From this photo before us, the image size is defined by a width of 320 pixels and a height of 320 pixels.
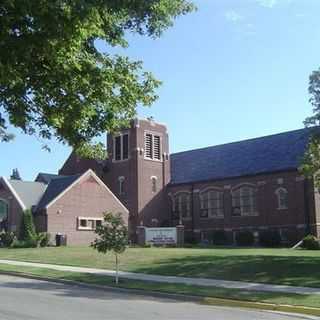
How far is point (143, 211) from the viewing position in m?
62.4

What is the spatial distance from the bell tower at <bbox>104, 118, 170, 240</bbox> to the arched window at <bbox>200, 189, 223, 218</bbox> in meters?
4.51

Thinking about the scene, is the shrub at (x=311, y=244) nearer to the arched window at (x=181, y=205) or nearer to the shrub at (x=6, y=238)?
the arched window at (x=181, y=205)

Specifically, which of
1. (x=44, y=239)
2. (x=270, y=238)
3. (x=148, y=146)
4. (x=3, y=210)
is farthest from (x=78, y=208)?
(x=270, y=238)

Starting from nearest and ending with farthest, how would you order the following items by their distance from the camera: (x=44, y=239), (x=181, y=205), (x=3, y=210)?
(x=44, y=239) → (x=3, y=210) → (x=181, y=205)

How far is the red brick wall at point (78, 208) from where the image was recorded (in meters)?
51.9

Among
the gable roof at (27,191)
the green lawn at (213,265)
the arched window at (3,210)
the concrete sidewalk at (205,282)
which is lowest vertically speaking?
the concrete sidewalk at (205,282)

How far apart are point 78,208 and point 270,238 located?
16.3 meters

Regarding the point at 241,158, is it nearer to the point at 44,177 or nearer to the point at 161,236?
the point at 161,236

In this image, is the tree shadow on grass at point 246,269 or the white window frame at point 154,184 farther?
the white window frame at point 154,184

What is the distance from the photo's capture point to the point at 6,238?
4988cm

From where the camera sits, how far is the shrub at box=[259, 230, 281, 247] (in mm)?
53688

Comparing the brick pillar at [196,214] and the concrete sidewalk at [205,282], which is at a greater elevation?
the brick pillar at [196,214]

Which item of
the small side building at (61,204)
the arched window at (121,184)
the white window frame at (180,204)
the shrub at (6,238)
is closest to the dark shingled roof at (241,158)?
the white window frame at (180,204)

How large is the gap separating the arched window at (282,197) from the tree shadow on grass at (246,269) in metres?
26.1
